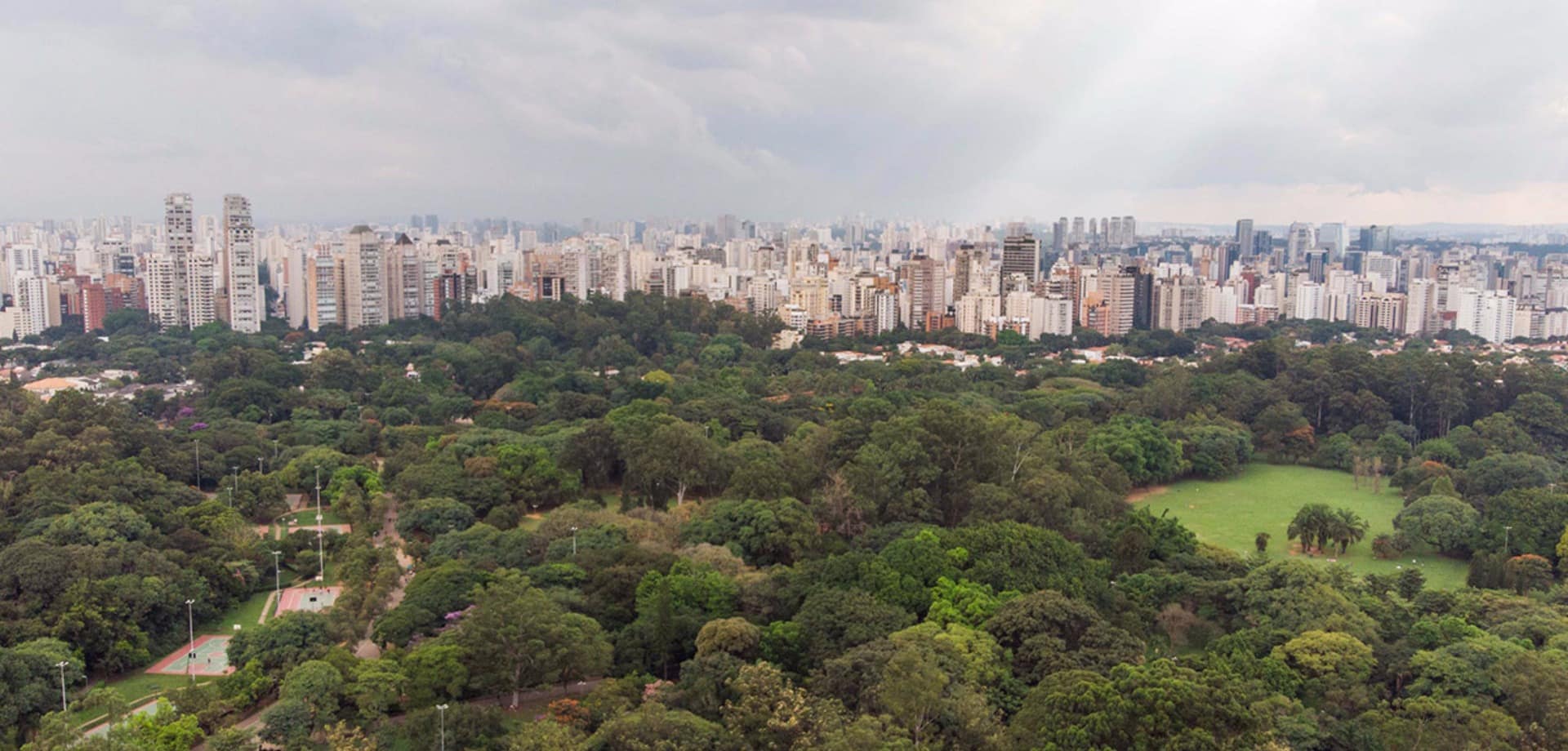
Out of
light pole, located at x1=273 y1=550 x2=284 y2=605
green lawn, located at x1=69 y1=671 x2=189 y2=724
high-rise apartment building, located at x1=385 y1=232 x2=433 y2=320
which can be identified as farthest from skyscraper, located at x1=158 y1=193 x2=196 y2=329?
green lawn, located at x1=69 y1=671 x2=189 y2=724

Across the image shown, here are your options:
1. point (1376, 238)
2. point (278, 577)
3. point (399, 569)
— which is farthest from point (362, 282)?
point (1376, 238)

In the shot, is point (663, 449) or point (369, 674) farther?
point (663, 449)

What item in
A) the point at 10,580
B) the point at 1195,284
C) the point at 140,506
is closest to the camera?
the point at 10,580

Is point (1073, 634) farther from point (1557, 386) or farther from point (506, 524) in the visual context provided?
point (1557, 386)

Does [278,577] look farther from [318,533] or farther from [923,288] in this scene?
[923,288]

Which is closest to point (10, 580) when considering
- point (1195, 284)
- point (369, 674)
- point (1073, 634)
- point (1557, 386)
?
point (369, 674)

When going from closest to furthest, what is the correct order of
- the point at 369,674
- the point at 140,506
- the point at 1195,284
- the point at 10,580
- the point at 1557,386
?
the point at 369,674 → the point at 10,580 → the point at 140,506 → the point at 1557,386 → the point at 1195,284
